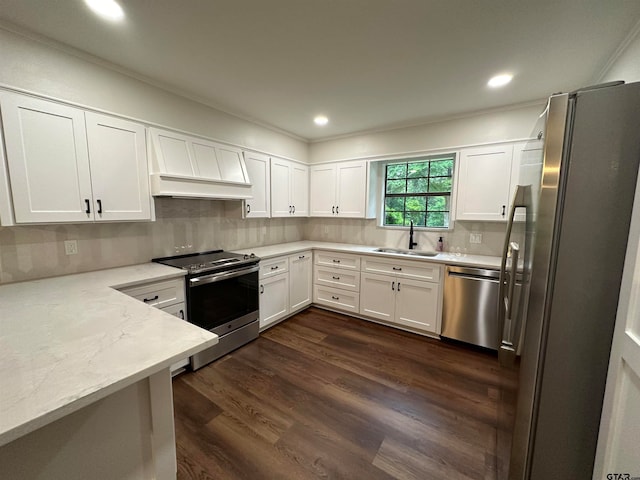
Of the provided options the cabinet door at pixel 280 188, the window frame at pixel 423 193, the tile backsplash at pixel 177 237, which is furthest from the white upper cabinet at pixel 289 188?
the window frame at pixel 423 193

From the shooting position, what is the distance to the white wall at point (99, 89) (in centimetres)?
169

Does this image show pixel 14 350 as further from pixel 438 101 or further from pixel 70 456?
pixel 438 101

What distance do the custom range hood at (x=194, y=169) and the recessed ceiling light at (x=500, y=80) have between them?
2560 millimetres

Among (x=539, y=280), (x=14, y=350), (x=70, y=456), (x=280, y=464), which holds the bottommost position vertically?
(x=280, y=464)

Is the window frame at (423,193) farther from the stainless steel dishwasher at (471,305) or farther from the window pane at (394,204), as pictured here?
the stainless steel dishwasher at (471,305)

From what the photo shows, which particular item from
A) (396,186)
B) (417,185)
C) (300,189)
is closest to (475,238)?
(417,185)

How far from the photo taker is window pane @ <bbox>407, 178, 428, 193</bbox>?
3.58m

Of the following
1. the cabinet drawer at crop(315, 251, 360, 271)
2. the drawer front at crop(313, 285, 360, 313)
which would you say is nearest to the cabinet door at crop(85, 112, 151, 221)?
the cabinet drawer at crop(315, 251, 360, 271)

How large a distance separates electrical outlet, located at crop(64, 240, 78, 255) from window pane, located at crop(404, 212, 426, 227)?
3.63 m

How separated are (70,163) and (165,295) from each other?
1166 mm

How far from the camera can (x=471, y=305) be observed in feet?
8.87

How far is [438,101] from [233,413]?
338 cm

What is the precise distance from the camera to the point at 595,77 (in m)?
2.13

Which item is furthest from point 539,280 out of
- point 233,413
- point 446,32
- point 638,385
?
point 233,413
